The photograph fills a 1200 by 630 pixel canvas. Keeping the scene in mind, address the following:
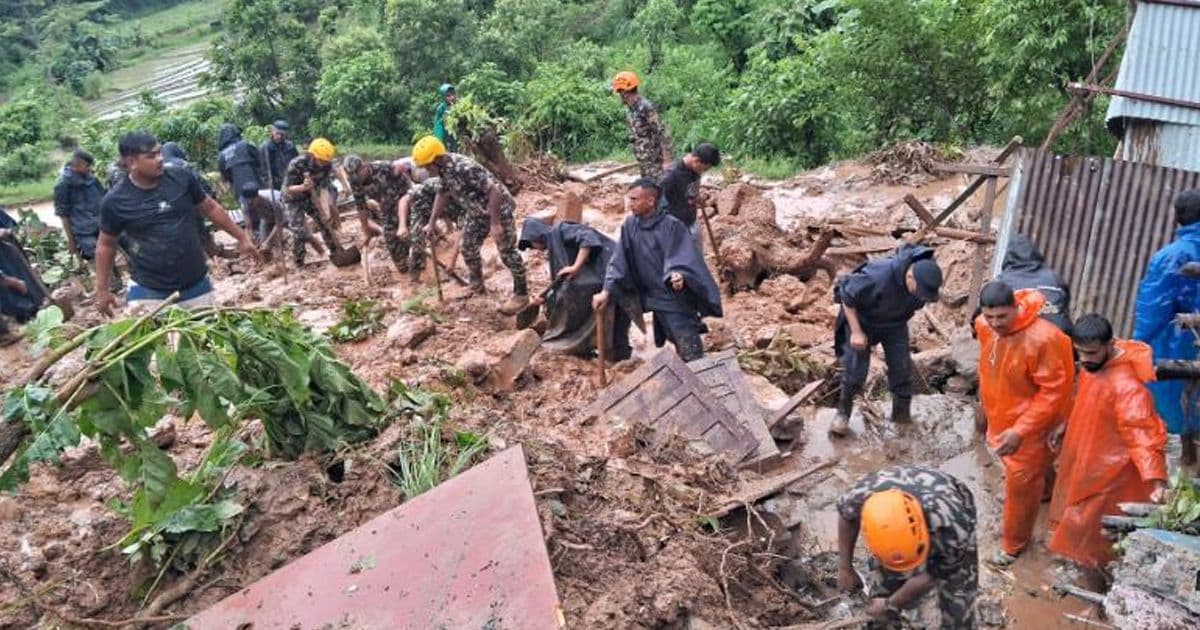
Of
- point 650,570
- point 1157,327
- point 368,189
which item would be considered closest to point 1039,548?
point 1157,327

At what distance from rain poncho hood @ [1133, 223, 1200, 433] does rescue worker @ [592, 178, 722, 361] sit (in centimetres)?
248

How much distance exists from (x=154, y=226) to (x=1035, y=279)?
5245 mm

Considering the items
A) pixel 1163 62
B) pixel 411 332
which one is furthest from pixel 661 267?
pixel 1163 62

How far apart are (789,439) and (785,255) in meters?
3.39

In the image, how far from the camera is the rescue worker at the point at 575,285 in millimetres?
6992

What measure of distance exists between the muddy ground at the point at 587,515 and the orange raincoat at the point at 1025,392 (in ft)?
1.10

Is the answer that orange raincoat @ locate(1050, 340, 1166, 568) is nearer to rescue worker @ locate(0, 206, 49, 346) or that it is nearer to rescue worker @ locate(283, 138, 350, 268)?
rescue worker @ locate(283, 138, 350, 268)

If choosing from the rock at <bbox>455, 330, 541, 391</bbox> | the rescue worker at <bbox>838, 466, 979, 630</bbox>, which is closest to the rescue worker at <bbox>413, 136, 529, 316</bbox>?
the rock at <bbox>455, 330, 541, 391</bbox>

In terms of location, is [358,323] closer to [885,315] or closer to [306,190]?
[306,190]

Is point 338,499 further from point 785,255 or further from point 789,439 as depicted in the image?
point 785,255

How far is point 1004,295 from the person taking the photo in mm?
4277

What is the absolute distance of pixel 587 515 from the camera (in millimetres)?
3896

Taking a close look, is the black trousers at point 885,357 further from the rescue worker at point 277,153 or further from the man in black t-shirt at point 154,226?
the rescue worker at point 277,153

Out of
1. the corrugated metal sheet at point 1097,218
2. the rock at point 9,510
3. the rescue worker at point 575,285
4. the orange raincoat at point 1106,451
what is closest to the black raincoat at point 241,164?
the rescue worker at point 575,285
